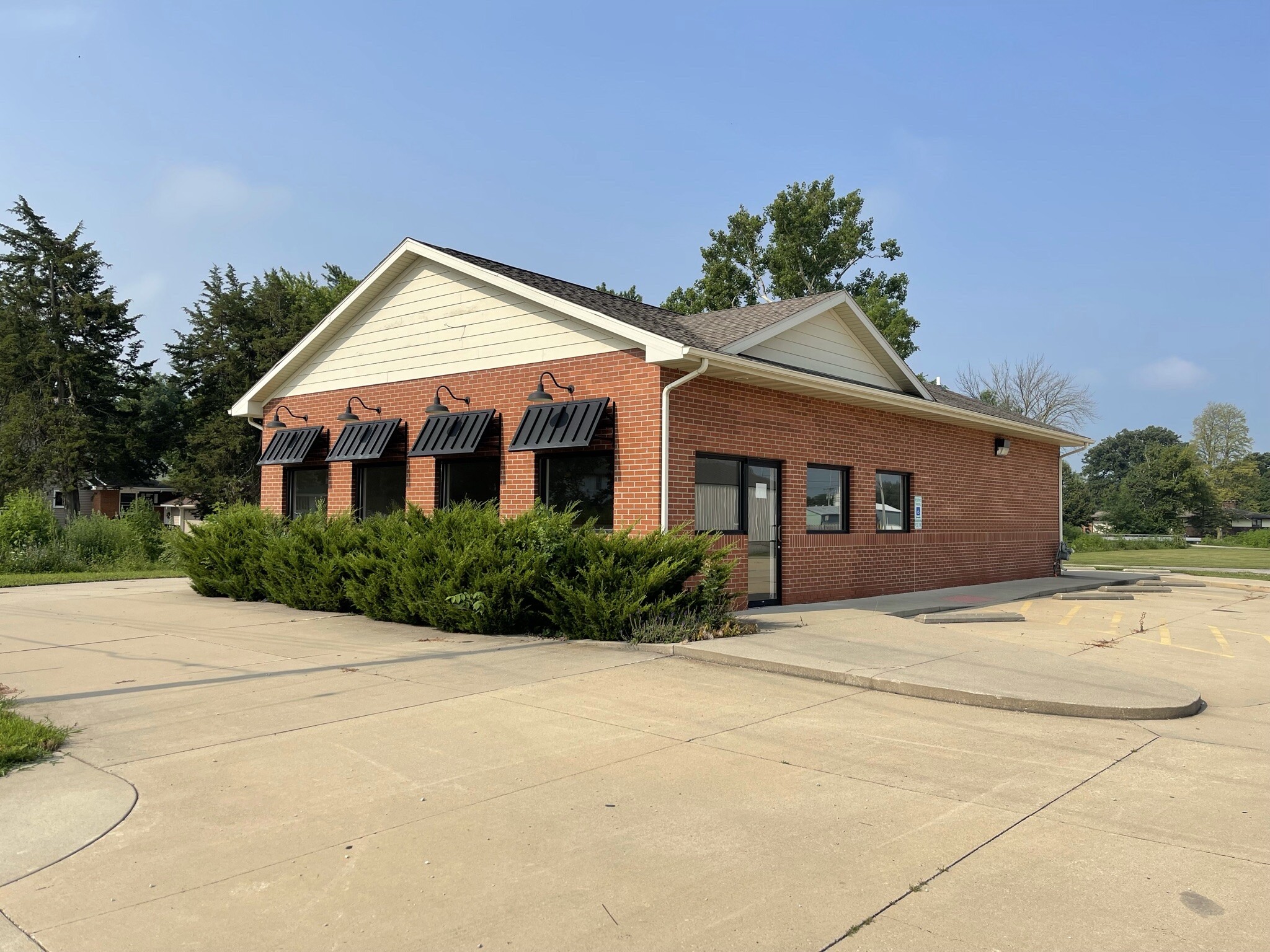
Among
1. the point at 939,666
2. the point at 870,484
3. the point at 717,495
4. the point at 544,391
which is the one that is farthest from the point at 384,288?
the point at 939,666

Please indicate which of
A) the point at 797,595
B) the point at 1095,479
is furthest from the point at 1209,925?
the point at 1095,479

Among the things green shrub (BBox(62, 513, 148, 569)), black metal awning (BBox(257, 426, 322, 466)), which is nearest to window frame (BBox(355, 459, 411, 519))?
black metal awning (BBox(257, 426, 322, 466))

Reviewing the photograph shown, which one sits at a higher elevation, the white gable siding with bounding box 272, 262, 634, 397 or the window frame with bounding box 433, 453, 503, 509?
the white gable siding with bounding box 272, 262, 634, 397

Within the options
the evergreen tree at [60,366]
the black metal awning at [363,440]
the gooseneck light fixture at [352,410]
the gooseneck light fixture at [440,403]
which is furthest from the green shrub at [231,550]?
the evergreen tree at [60,366]

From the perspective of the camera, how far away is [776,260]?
149 feet

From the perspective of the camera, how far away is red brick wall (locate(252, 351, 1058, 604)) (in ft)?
40.3

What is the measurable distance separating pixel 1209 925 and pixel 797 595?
34.6 ft

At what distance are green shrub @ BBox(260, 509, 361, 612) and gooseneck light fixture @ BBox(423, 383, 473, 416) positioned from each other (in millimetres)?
2181

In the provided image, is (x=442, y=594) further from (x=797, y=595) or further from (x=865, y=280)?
(x=865, y=280)

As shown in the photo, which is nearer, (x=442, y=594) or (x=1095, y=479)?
(x=442, y=594)

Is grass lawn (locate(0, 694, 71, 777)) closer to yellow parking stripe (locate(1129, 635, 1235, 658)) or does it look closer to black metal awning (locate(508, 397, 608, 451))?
black metal awning (locate(508, 397, 608, 451))

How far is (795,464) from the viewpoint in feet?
46.2

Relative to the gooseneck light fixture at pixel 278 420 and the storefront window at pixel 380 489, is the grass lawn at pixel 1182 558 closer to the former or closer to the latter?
the storefront window at pixel 380 489

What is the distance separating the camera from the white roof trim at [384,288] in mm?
11859
